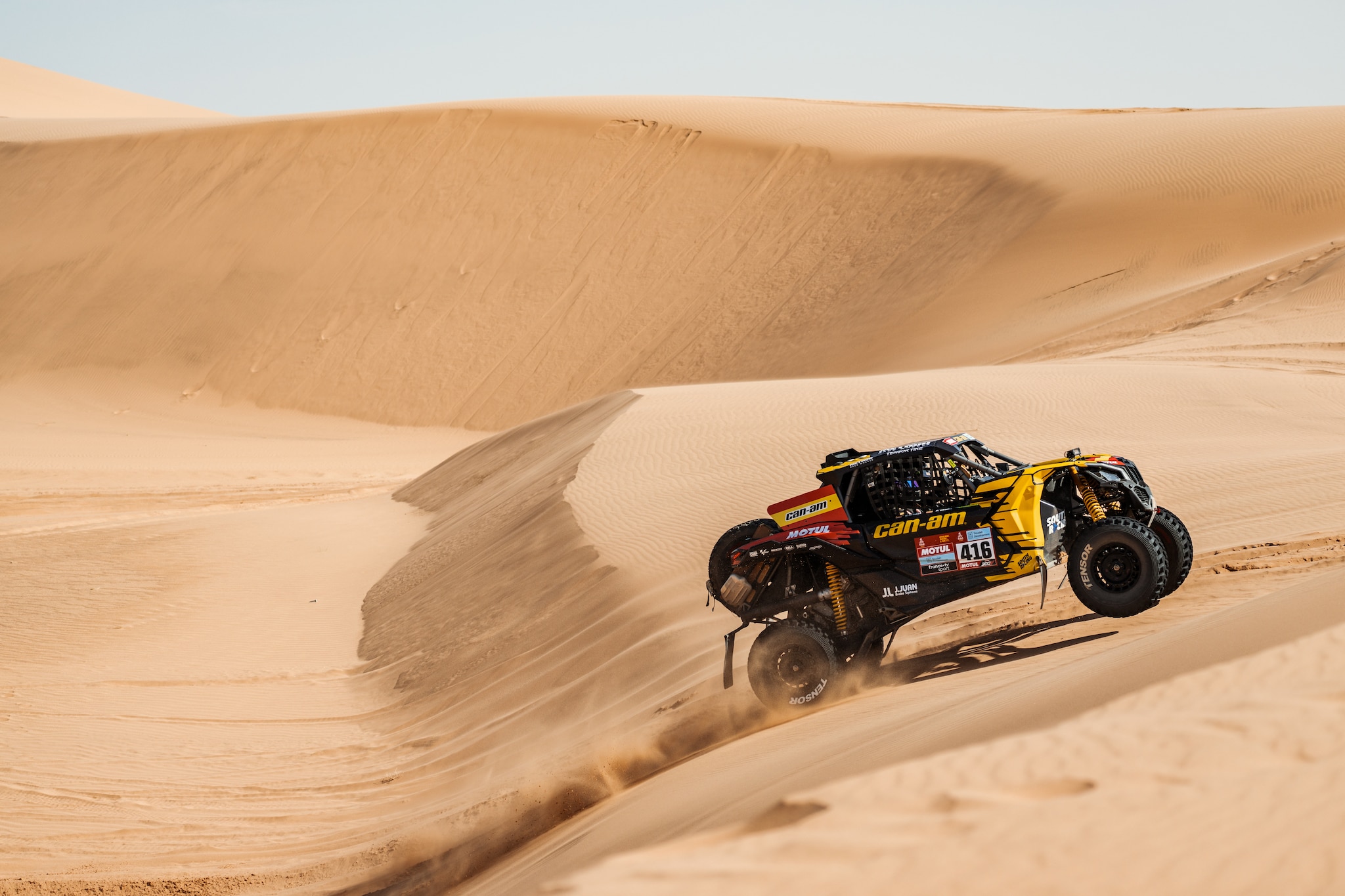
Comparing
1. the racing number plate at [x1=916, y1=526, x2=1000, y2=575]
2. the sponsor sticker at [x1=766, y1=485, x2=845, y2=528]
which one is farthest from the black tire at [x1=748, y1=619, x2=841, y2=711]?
the racing number plate at [x1=916, y1=526, x2=1000, y2=575]

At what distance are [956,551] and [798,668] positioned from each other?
1.39m

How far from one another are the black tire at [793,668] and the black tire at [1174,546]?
94.3 inches

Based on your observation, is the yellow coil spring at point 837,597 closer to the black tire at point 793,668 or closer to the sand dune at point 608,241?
the black tire at point 793,668

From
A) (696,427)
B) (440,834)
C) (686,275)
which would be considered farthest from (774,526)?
(686,275)

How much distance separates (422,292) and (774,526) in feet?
114

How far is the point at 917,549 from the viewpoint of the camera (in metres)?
8.41

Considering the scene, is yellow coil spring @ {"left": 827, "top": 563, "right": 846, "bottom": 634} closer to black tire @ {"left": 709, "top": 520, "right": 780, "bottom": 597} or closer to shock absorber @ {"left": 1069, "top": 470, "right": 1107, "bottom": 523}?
black tire @ {"left": 709, "top": 520, "right": 780, "bottom": 597}

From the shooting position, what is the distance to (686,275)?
3978cm

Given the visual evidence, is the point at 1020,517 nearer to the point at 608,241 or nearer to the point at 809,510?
the point at 809,510

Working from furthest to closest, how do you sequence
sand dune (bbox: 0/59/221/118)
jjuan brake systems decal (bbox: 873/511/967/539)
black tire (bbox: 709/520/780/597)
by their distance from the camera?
1. sand dune (bbox: 0/59/221/118)
2. black tire (bbox: 709/520/780/597)
3. jjuan brake systems decal (bbox: 873/511/967/539)

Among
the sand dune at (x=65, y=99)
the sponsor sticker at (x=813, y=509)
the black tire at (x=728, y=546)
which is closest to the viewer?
the sponsor sticker at (x=813, y=509)

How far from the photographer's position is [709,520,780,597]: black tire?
29.4 ft

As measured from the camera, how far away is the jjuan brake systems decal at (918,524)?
832 centimetres

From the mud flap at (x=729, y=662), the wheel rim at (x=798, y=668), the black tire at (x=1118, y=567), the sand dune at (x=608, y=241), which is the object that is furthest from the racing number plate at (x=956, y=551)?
the sand dune at (x=608, y=241)
